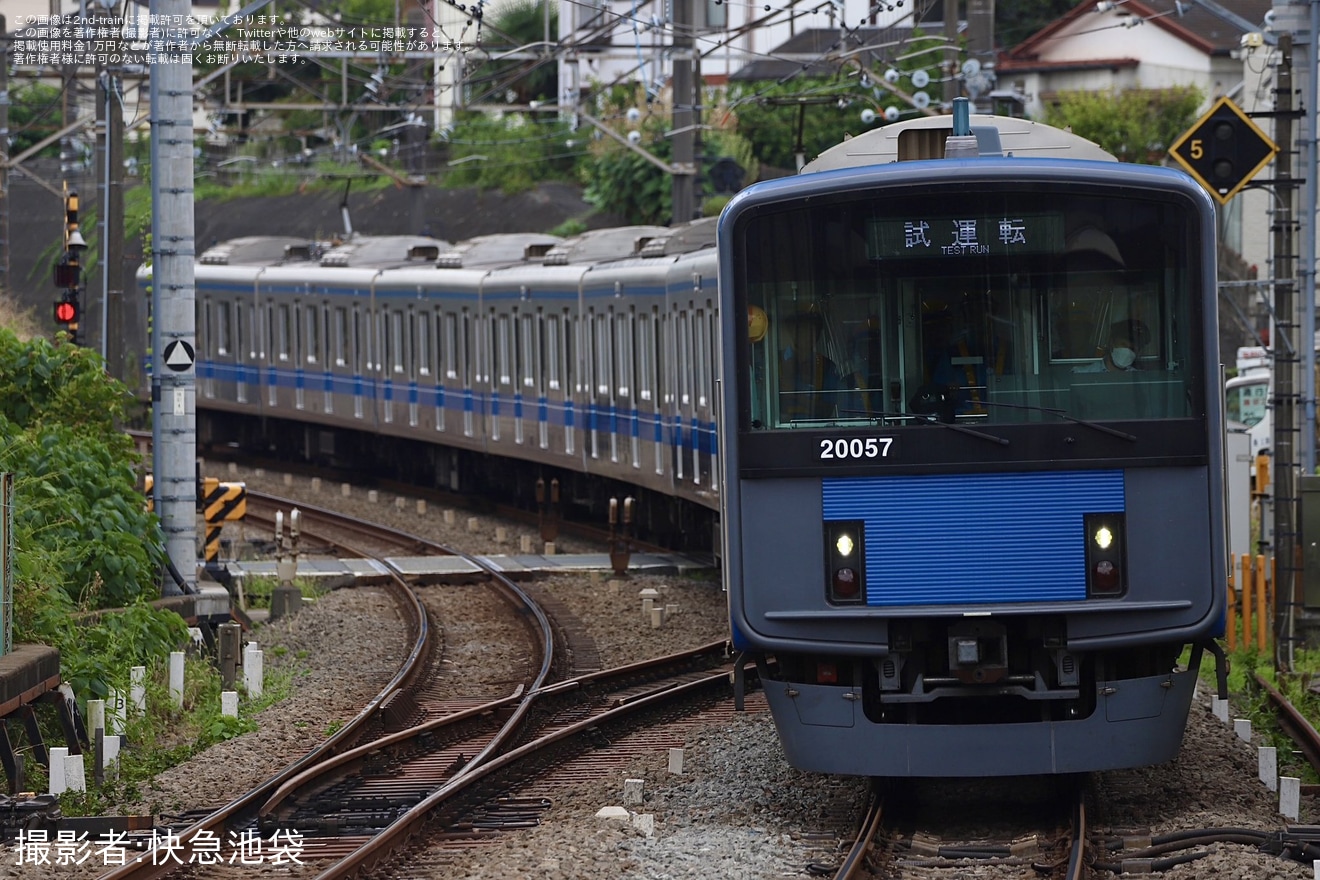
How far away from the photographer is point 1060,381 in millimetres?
8781

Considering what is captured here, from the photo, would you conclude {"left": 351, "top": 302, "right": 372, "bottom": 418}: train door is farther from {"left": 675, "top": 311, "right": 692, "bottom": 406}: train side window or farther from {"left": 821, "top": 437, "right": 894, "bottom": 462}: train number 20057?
{"left": 821, "top": 437, "right": 894, "bottom": 462}: train number 20057

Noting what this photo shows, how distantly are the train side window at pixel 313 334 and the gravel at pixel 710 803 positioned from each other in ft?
52.7

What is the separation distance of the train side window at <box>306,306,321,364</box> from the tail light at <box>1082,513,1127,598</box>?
2223 centimetres

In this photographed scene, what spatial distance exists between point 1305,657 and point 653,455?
268 inches

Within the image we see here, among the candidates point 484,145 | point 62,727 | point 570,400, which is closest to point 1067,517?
point 62,727

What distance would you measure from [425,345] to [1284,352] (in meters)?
14.1

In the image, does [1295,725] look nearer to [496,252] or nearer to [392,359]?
[496,252]

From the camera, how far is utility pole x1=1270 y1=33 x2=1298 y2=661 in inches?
560

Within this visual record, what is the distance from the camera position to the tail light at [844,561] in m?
8.79

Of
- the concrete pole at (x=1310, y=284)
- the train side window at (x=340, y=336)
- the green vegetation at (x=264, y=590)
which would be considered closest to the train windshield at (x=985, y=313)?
the concrete pole at (x=1310, y=284)

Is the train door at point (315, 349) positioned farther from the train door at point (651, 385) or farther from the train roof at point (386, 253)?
the train door at point (651, 385)

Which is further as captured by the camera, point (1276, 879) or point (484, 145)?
point (484, 145)

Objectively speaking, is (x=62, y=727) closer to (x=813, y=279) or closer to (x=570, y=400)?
(x=813, y=279)

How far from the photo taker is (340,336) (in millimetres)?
29453
